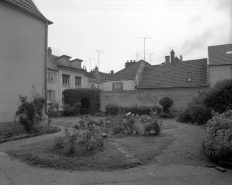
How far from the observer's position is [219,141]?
4.90 metres

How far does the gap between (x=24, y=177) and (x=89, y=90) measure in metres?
18.0

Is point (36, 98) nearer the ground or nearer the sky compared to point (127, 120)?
nearer the sky

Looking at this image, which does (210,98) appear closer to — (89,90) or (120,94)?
(120,94)

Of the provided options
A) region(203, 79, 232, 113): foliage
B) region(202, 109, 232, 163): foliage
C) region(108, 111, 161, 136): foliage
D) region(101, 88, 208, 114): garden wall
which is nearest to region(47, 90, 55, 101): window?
region(101, 88, 208, 114): garden wall

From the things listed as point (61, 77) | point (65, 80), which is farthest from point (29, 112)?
point (65, 80)

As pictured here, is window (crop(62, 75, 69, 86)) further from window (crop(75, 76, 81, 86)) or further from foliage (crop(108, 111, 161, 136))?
foliage (crop(108, 111, 161, 136))

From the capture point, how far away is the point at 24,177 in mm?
4031

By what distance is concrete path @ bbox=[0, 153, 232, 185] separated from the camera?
3.82 m

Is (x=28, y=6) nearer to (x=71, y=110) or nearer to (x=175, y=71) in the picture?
(x=71, y=110)

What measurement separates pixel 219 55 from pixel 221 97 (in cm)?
1424

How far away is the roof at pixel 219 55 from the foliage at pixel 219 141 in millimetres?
19364

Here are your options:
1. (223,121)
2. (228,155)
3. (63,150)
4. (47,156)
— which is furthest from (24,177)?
(223,121)

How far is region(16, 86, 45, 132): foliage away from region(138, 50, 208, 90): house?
64.3 feet

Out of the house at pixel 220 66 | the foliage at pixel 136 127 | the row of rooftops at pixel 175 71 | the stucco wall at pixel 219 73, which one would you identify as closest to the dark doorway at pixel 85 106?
Result: the row of rooftops at pixel 175 71
